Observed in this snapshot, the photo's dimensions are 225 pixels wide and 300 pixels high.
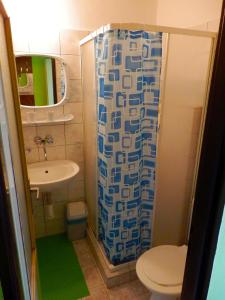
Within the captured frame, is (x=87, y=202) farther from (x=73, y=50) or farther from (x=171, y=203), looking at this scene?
(x=73, y=50)

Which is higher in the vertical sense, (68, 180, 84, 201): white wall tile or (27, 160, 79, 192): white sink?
(27, 160, 79, 192): white sink

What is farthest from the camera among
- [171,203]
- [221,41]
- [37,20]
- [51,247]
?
[51,247]

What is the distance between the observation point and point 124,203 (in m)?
1.79

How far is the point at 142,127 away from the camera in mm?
1688

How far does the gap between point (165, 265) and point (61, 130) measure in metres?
1.44

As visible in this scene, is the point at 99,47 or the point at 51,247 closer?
the point at 99,47

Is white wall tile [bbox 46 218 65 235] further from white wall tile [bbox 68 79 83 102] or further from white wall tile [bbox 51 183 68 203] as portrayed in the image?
white wall tile [bbox 68 79 83 102]

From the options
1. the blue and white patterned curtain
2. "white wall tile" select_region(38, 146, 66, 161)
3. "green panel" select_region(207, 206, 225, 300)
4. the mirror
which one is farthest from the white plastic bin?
"green panel" select_region(207, 206, 225, 300)

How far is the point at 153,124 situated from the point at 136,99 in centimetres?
24

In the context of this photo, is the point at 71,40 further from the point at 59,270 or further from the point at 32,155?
the point at 59,270

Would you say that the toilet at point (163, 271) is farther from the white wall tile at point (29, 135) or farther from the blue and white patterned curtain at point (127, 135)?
the white wall tile at point (29, 135)

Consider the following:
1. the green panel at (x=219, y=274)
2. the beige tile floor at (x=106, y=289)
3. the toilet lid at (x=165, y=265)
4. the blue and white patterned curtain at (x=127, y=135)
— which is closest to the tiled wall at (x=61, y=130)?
the blue and white patterned curtain at (x=127, y=135)

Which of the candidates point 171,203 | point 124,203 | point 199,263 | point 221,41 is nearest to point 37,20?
point 124,203

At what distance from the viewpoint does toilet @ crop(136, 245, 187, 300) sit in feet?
4.90
